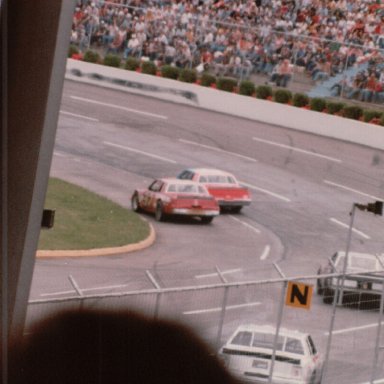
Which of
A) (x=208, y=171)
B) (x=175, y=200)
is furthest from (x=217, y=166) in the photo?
(x=175, y=200)

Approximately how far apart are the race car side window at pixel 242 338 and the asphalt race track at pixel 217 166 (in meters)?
4.87

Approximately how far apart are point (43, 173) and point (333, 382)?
3.31 meters

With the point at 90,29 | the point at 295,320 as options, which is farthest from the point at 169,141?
the point at 295,320

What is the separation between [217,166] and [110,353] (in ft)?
47.1

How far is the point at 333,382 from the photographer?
6.04 metres

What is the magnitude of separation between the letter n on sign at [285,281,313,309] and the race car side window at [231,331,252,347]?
0.98 ft

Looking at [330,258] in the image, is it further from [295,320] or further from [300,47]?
[295,320]

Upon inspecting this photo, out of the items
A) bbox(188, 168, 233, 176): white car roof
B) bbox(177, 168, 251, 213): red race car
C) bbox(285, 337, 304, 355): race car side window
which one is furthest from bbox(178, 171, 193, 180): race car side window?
bbox(285, 337, 304, 355): race car side window

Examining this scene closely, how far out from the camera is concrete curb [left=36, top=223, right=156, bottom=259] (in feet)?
40.2

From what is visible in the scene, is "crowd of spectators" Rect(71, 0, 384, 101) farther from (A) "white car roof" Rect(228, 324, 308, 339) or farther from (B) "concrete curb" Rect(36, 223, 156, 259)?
(A) "white car roof" Rect(228, 324, 308, 339)

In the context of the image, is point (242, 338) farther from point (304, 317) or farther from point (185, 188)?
point (185, 188)

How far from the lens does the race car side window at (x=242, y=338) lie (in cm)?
523

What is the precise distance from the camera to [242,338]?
5250 millimetres

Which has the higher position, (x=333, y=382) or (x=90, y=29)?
(x=90, y=29)
